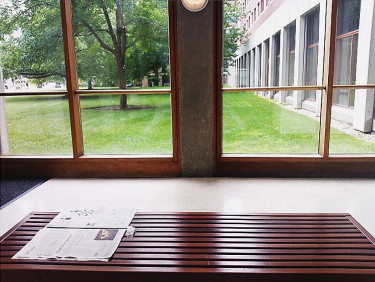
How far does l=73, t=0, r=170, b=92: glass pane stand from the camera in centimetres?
398

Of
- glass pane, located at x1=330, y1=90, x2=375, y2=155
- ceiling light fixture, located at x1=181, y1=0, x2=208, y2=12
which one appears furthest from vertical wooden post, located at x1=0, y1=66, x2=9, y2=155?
glass pane, located at x1=330, y1=90, x2=375, y2=155

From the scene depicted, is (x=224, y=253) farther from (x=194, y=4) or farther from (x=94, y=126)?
(x=94, y=126)

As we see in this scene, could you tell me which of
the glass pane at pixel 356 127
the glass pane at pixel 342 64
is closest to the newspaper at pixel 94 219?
the glass pane at pixel 356 127

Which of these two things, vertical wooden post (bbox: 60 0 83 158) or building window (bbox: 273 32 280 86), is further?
building window (bbox: 273 32 280 86)

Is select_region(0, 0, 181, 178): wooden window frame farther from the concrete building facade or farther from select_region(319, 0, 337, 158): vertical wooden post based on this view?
select_region(319, 0, 337, 158): vertical wooden post

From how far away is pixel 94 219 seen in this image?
1.85m

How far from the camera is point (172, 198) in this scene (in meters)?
3.36

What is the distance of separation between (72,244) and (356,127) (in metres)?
3.68

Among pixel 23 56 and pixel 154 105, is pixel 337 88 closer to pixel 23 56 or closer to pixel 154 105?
pixel 154 105

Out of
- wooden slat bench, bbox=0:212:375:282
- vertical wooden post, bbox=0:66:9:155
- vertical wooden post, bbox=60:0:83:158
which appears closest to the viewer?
wooden slat bench, bbox=0:212:375:282

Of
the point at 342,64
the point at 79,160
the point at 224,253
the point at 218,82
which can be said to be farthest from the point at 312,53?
the point at 224,253

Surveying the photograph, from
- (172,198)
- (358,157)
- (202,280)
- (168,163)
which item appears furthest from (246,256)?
(358,157)

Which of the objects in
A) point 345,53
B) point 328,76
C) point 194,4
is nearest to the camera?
point 194,4

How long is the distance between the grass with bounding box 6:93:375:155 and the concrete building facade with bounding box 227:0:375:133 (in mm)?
218
